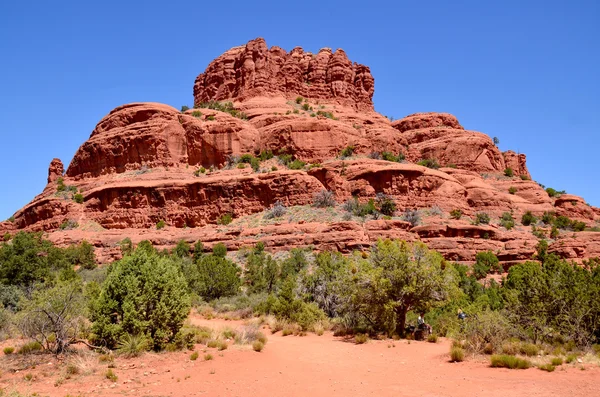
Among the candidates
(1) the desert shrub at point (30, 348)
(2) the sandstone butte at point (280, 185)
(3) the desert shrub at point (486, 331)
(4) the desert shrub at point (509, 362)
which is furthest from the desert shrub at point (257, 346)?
(2) the sandstone butte at point (280, 185)

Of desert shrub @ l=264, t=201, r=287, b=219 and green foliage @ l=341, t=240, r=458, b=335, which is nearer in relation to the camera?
green foliage @ l=341, t=240, r=458, b=335

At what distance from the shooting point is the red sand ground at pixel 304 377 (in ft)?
31.4

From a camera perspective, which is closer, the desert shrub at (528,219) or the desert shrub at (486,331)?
the desert shrub at (486,331)

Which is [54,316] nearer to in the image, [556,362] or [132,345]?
[132,345]

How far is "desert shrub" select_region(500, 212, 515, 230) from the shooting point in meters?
44.3

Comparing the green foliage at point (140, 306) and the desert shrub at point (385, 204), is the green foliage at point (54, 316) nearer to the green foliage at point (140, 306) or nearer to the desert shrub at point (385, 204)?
the green foliage at point (140, 306)

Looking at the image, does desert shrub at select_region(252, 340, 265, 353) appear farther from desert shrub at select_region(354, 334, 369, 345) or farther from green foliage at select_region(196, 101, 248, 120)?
green foliage at select_region(196, 101, 248, 120)

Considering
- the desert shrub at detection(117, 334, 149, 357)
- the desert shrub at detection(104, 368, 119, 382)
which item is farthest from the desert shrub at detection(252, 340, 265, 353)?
the desert shrub at detection(104, 368, 119, 382)

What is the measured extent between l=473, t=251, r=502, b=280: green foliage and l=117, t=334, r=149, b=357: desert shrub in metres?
29.1

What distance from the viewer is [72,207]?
4950cm

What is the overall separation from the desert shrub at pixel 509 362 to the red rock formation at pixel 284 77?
6158 cm

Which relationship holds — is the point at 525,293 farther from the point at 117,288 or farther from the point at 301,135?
Result: the point at 301,135

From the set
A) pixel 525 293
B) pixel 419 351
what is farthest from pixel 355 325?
pixel 525 293

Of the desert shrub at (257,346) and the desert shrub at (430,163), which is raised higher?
the desert shrub at (430,163)
